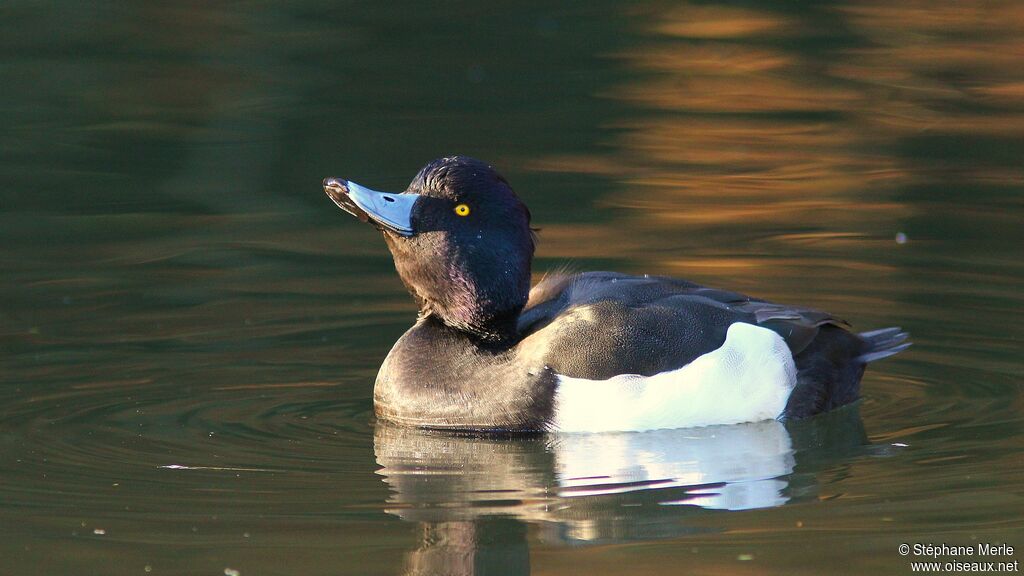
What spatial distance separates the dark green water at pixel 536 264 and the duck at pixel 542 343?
15cm

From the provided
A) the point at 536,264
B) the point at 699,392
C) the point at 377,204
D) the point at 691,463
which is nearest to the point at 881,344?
the point at 699,392

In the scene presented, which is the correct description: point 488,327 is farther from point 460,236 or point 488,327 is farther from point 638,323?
point 638,323

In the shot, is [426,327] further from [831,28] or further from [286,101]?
[831,28]

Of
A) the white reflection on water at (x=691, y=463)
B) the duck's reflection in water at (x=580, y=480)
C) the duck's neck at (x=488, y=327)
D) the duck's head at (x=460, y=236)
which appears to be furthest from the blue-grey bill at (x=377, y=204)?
the white reflection on water at (x=691, y=463)

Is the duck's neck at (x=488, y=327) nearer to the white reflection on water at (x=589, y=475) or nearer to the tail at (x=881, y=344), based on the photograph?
the white reflection on water at (x=589, y=475)

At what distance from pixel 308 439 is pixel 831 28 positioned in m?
9.03

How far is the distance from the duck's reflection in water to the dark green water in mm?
19

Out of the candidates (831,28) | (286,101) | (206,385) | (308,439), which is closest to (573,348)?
(308,439)

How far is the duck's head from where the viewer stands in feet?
22.0

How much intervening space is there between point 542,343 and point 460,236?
0.54 metres

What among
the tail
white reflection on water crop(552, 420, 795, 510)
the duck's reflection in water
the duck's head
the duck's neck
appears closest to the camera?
the duck's reflection in water

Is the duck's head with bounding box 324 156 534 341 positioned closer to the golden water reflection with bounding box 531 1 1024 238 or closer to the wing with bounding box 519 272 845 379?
the wing with bounding box 519 272 845 379

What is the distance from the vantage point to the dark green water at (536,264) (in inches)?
217

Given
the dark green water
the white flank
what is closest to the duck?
the white flank
